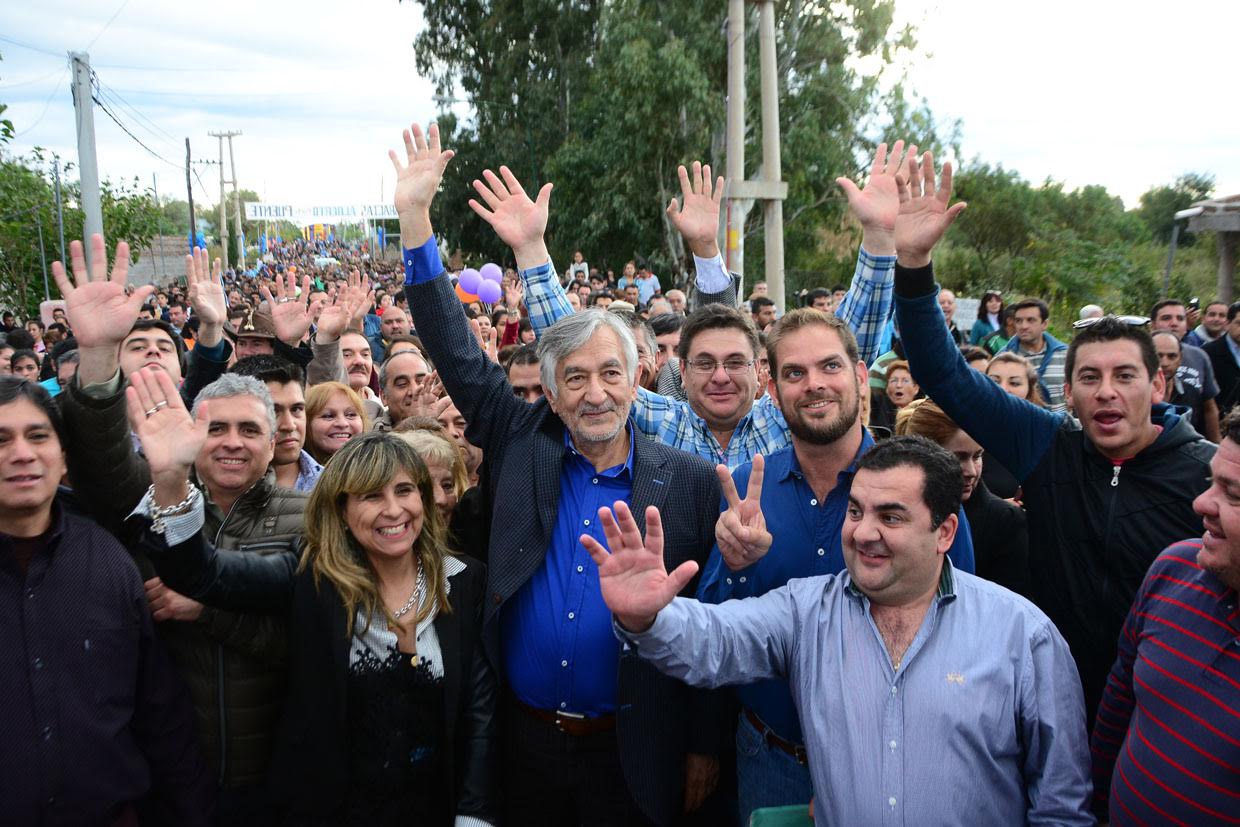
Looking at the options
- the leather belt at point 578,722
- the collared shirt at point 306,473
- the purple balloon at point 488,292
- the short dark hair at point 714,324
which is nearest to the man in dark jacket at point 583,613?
the leather belt at point 578,722

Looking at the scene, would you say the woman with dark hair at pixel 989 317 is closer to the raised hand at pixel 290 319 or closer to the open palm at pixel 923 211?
the raised hand at pixel 290 319

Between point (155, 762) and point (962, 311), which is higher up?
point (962, 311)

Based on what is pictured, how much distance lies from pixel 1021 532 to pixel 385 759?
2333mm

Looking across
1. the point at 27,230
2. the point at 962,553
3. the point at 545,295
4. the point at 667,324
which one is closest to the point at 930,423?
the point at 962,553

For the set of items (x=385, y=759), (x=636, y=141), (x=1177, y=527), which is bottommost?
(x=385, y=759)

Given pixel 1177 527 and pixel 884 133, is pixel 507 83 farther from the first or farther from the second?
pixel 1177 527

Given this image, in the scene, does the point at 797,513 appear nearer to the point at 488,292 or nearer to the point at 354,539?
the point at 354,539

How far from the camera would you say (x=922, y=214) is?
118 inches

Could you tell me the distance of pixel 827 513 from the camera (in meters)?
2.71

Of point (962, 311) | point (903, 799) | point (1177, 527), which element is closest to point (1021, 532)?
point (1177, 527)

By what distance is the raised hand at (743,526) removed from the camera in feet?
7.86

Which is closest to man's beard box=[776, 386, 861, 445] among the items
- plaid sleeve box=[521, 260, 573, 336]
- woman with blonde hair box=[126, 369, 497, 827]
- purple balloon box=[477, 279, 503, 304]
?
woman with blonde hair box=[126, 369, 497, 827]

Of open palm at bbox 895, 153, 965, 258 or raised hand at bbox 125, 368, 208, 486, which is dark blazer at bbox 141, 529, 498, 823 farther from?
open palm at bbox 895, 153, 965, 258

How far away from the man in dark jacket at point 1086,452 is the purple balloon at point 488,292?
11494 millimetres
